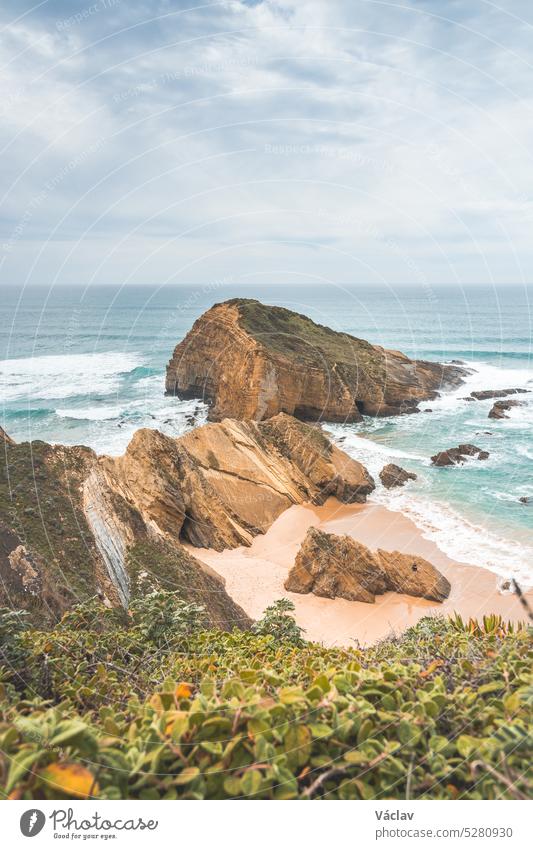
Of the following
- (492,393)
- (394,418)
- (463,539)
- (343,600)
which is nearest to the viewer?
(343,600)

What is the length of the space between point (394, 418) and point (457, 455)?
30.4 feet

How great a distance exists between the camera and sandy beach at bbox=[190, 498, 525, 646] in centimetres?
1286

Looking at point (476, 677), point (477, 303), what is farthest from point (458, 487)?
point (477, 303)

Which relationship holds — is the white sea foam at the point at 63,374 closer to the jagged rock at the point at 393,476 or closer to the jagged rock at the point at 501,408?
the jagged rock at the point at 393,476

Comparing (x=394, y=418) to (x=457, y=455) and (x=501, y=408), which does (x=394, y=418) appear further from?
(x=457, y=455)

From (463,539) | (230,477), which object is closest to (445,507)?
(463,539)

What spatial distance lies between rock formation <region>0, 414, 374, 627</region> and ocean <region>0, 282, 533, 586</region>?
7175 millimetres

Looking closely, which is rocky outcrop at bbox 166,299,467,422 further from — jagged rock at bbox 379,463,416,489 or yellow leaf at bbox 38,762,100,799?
yellow leaf at bbox 38,762,100,799

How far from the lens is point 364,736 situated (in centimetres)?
203

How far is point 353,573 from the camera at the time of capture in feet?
47.7

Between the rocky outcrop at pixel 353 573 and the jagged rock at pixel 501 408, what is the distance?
2635cm

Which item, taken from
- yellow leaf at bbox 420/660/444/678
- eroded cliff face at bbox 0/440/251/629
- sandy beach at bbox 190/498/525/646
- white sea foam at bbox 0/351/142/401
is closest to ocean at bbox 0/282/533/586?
white sea foam at bbox 0/351/142/401

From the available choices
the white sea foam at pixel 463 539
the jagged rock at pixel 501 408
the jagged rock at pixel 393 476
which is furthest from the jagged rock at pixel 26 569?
the jagged rock at pixel 501 408
